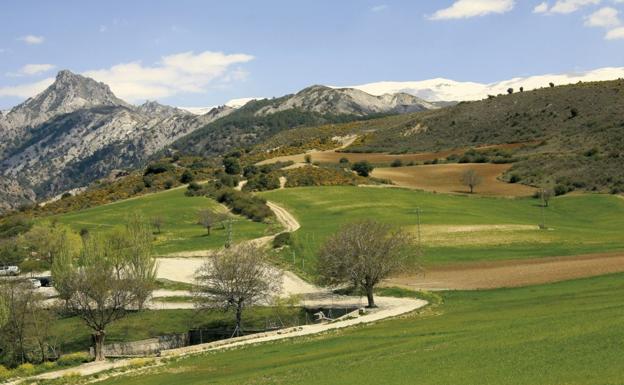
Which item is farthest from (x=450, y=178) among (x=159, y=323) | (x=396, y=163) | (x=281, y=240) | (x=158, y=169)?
(x=159, y=323)

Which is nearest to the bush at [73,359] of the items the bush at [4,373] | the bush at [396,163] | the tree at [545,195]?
the bush at [4,373]

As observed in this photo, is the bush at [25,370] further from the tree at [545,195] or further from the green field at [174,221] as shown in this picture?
the tree at [545,195]

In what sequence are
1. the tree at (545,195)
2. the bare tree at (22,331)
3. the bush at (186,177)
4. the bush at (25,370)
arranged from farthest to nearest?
1. the bush at (186,177)
2. the tree at (545,195)
3. the bare tree at (22,331)
4. the bush at (25,370)

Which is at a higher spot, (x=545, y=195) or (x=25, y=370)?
(x=545, y=195)

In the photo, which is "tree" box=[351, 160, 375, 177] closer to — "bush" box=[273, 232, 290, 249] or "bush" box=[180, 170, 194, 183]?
"bush" box=[180, 170, 194, 183]

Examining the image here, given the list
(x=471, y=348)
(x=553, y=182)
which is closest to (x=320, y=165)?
(x=553, y=182)

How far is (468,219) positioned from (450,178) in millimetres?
47165

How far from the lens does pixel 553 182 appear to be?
13325 cm

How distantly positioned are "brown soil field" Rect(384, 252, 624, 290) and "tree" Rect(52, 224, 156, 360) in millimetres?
26294

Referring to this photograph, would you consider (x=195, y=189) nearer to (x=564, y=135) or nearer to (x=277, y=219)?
(x=277, y=219)

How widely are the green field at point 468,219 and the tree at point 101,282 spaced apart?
22461 mm

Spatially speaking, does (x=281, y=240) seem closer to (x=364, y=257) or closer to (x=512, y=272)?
(x=364, y=257)

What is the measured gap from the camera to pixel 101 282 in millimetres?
59750

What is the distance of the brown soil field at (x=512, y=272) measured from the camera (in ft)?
201
